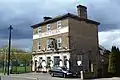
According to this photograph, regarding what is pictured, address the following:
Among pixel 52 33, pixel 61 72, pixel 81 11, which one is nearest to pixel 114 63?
pixel 61 72

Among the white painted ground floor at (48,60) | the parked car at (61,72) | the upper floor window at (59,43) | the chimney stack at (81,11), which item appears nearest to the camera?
the parked car at (61,72)

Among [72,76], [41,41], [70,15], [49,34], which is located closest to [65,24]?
[70,15]

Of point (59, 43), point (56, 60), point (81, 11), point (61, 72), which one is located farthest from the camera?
point (81, 11)

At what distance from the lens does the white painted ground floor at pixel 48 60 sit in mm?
40775

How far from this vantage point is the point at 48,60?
1761 inches

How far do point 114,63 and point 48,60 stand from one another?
1435 cm

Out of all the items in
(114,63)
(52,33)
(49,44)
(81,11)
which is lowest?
(114,63)

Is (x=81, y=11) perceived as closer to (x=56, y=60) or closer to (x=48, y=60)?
(x=56, y=60)

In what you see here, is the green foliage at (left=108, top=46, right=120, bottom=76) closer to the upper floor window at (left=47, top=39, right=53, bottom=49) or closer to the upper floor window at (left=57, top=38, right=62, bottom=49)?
the upper floor window at (left=57, top=38, right=62, bottom=49)

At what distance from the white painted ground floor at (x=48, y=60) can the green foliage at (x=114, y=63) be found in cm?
792

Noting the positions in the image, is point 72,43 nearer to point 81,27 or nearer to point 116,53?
point 81,27

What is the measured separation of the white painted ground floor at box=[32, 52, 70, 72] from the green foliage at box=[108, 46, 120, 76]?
7.92 metres

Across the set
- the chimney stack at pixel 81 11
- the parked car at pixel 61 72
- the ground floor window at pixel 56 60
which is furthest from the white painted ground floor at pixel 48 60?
the chimney stack at pixel 81 11

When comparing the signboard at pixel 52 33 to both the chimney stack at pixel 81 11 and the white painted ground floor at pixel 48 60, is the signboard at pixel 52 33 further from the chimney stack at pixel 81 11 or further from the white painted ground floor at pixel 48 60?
the chimney stack at pixel 81 11
